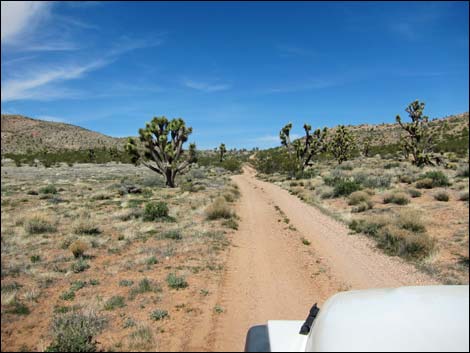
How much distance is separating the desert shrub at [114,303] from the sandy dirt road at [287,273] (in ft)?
5.10

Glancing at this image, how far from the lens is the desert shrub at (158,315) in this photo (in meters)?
4.41

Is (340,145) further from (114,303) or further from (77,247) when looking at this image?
(114,303)

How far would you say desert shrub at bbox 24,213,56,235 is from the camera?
383 cm

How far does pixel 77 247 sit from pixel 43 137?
307 cm

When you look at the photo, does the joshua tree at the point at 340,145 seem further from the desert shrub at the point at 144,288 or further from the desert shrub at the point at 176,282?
the desert shrub at the point at 144,288

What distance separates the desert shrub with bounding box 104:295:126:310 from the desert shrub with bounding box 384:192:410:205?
1412cm

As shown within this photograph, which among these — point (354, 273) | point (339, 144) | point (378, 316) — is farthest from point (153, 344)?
point (339, 144)

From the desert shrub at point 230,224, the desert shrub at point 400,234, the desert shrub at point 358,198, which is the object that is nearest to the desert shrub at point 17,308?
the desert shrub at point 400,234

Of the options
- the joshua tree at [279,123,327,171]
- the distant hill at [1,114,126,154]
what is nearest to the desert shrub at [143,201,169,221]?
the distant hill at [1,114,126,154]

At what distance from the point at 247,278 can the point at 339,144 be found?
42876mm

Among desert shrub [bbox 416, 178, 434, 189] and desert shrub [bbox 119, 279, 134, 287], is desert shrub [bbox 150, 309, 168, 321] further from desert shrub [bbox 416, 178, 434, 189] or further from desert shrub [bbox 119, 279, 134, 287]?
desert shrub [bbox 416, 178, 434, 189]

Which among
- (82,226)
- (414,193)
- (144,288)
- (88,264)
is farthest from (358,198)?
(82,226)

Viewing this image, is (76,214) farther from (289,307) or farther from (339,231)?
(339,231)

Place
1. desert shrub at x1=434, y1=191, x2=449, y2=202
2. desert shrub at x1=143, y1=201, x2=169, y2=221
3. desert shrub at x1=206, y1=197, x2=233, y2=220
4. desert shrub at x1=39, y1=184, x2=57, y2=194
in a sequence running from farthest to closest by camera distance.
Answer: desert shrub at x1=434, y1=191, x2=449, y2=202 < desert shrub at x1=206, y1=197, x2=233, y2=220 < desert shrub at x1=143, y1=201, x2=169, y2=221 < desert shrub at x1=39, y1=184, x2=57, y2=194
